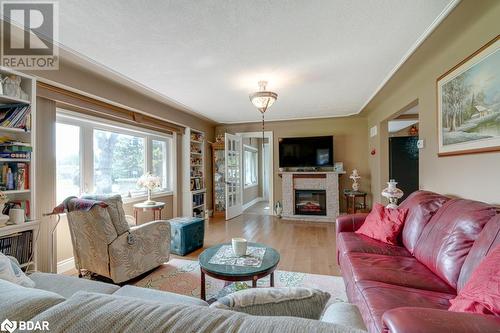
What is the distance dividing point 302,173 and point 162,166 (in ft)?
10.3

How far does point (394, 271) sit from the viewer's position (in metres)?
1.65

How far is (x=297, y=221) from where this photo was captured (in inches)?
209

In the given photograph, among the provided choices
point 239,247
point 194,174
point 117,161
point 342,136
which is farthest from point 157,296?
point 342,136

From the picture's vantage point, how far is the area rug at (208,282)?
2312 millimetres

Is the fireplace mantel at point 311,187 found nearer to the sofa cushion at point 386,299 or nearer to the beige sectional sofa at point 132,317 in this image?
the sofa cushion at point 386,299

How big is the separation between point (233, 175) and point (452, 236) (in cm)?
465

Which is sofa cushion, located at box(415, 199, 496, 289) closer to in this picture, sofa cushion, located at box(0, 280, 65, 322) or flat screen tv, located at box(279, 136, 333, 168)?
sofa cushion, located at box(0, 280, 65, 322)

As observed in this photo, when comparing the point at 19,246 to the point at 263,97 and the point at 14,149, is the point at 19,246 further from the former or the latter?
the point at 263,97

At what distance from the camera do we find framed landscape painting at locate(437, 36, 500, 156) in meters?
1.73

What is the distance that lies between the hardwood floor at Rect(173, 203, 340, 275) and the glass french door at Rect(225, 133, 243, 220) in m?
0.26

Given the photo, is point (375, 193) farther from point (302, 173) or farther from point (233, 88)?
point (233, 88)

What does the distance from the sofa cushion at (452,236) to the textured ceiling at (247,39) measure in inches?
59.6

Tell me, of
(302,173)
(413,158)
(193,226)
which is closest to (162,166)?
(193,226)

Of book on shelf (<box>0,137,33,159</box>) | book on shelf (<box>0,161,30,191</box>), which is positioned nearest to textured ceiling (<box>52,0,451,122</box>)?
book on shelf (<box>0,137,33,159</box>)
